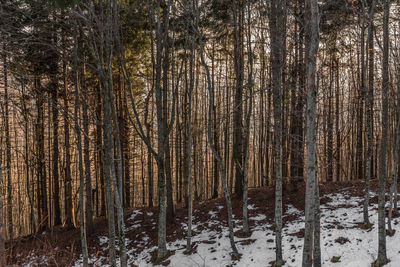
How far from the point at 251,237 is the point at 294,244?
4.98 feet

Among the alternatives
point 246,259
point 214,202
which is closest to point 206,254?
point 246,259

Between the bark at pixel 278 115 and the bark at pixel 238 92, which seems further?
the bark at pixel 238 92

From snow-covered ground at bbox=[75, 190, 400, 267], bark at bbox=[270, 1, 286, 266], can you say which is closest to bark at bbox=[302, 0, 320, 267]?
bark at bbox=[270, 1, 286, 266]

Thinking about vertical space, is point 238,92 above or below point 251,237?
above

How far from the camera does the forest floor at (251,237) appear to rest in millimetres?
7281

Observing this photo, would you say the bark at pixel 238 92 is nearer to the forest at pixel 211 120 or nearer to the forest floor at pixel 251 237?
the forest at pixel 211 120

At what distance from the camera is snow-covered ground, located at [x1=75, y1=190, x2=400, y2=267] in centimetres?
712

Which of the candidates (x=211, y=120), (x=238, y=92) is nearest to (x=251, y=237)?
(x=211, y=120)

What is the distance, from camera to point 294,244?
319 inches

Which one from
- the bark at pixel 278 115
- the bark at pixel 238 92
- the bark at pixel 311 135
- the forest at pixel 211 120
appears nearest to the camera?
the bark at pixel 311 135

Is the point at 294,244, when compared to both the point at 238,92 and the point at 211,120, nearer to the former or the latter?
the point at 211,120

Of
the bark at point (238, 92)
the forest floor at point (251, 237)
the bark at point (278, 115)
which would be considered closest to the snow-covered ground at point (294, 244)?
the forest floor at point (251, 237)

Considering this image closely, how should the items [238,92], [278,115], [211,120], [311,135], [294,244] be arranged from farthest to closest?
[238,92] → [211,120] → [294,244] → [278,115] → [311,135]

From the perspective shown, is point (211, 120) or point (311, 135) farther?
point (211, 120)
